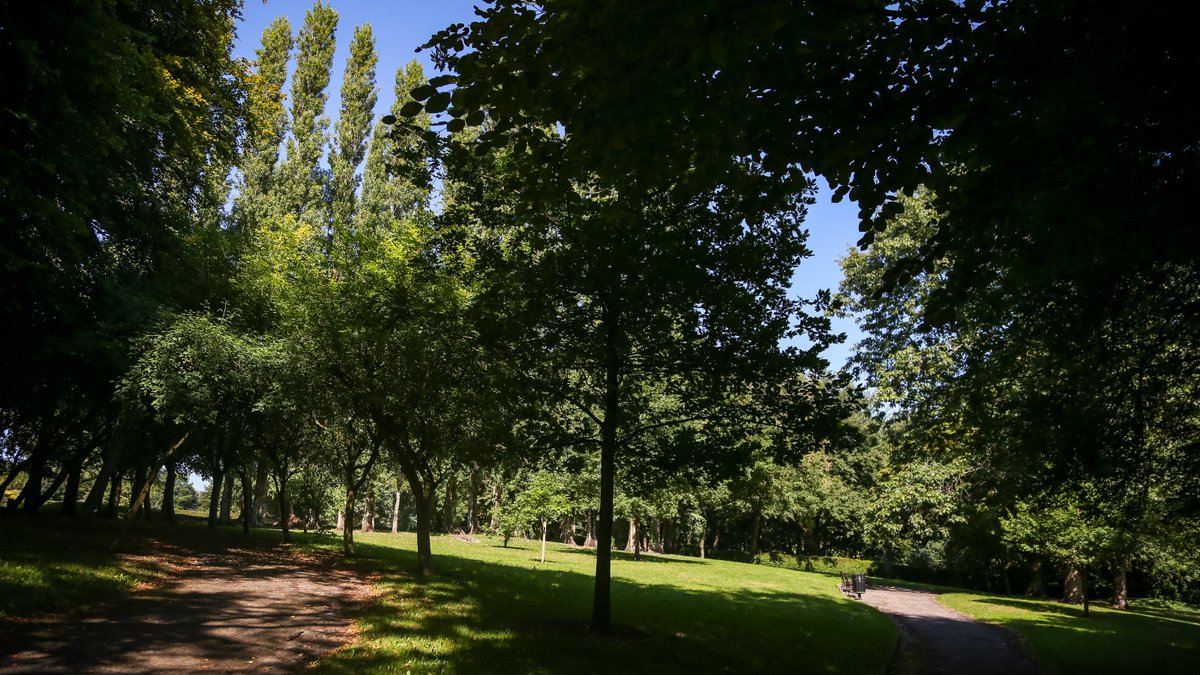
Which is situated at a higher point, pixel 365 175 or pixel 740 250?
pixel 365 175

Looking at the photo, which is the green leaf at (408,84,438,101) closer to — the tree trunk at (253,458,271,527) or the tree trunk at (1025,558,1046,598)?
the tree trunk at (1025,558,1046,598)

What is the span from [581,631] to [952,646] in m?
8.51

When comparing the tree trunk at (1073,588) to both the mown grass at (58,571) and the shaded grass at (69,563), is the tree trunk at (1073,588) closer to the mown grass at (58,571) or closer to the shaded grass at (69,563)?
the shaded grass at (69,563)

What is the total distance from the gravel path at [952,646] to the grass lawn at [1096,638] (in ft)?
1.49

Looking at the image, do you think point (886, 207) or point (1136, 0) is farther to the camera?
point (886, 207)

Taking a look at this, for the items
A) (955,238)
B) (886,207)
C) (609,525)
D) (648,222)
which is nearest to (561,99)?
(886,207)

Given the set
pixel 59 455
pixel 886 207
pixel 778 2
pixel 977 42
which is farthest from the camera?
pixel 59 455

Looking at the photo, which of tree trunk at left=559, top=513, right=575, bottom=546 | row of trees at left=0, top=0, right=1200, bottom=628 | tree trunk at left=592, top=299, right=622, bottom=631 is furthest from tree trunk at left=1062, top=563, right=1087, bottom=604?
tree trunk at left=559, top=513, right=575, bottom=546

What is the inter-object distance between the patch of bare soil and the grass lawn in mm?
12437

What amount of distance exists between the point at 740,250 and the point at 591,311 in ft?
9.07

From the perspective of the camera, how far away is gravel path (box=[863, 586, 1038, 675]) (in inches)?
443

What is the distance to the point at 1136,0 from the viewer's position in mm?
4559

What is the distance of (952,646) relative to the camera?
539 inches

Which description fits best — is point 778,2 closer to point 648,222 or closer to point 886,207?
point 886,207
